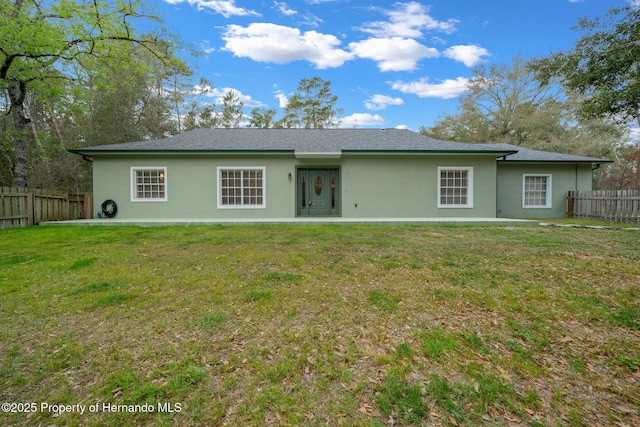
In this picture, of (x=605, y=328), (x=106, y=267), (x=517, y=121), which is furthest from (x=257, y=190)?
(x=517, y=121)

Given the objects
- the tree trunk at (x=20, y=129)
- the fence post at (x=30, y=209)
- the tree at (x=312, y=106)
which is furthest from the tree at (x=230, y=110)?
the fence post at (x=30, y=209)

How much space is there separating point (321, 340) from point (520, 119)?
88.6 feet

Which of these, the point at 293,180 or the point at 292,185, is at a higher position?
the point at 293,180

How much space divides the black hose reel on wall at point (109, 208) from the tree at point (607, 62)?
1445 centimetres

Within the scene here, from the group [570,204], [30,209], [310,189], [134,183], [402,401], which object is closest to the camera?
[402,401]

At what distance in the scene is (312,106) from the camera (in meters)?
25.2

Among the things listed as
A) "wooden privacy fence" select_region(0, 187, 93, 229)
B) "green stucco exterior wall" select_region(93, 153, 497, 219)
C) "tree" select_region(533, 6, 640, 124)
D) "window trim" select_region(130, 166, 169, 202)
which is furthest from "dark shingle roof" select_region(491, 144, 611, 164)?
"wooden privacy fence" select_region(0, 187, 93, 229)

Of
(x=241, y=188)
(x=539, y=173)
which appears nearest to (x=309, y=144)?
(x=241, y=188)

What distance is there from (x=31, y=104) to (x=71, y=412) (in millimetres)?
21431

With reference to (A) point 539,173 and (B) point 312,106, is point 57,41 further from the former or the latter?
(B) point 312,106

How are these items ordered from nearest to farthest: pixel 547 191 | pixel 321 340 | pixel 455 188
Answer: pixel 321 340 → pixel 455 188 → pixel 547 191

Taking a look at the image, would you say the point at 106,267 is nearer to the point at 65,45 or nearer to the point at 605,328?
the point at 605,328

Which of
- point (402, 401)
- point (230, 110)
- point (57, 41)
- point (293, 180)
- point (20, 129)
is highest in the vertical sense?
point (230, 110)

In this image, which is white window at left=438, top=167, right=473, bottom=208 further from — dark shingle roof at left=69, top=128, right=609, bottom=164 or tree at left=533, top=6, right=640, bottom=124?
tree at left=533, top=6, right=640, bottom=124
